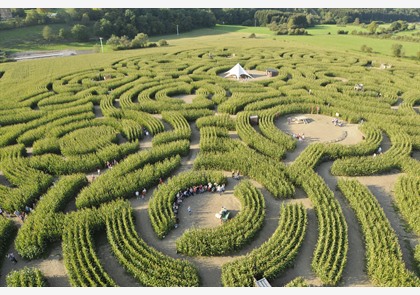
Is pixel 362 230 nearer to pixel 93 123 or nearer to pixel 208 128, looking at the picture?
pixel 208 128

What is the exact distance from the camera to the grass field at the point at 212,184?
22.6 m

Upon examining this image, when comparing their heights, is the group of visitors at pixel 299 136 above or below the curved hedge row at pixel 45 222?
above

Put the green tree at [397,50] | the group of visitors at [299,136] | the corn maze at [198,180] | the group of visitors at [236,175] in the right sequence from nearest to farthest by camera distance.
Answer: the corn maze at [198,180] → the group of visitors at [236,175] → the group of visitors at [299,136] → the green tree at [397,50]

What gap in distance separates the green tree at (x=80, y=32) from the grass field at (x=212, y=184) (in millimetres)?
69929

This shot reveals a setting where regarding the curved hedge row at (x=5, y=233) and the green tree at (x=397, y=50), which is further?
the green tree at (x=397, y=50)

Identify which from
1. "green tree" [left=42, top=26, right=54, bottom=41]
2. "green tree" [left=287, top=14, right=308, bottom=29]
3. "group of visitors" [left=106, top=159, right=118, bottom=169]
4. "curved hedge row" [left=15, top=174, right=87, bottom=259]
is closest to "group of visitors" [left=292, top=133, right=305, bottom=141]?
"group of visitors" [left=106, top=159, right=118, bottom=169]

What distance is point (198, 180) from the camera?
31031 millimetres

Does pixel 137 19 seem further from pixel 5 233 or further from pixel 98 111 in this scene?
pixel 5 233

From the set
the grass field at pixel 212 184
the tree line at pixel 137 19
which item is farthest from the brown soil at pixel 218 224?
the tree line at pixel 137 19

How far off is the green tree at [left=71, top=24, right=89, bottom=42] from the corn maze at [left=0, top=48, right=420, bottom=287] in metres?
71.6

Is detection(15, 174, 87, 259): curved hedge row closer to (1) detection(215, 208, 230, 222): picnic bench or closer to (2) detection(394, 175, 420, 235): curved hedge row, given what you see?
(1) detection(215, 208, 230, 222): picnic bench

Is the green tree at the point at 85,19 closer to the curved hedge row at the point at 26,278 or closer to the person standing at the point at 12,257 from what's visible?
the person standing at the point at 12,257

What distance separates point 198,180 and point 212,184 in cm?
149

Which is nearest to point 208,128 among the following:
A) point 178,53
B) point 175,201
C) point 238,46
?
point 175,201
